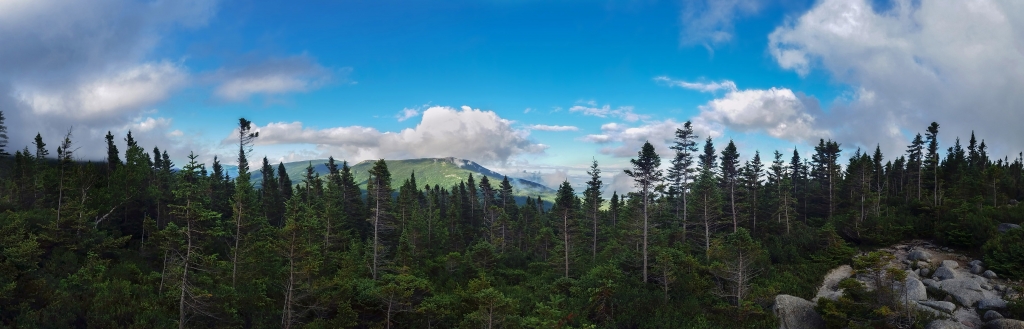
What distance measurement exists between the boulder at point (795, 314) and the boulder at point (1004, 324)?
26.6ft

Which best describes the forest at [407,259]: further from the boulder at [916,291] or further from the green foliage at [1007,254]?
the boulder at [916,291]

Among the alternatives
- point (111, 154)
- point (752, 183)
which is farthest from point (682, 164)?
point (111, 154)

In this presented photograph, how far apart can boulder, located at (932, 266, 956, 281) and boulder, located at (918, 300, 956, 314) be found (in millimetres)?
6037

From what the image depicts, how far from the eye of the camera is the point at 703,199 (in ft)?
132

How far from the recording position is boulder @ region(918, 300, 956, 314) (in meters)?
25.1

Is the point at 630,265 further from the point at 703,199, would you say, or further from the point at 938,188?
the point at 938,188

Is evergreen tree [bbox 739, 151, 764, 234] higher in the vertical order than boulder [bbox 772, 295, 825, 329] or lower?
higher

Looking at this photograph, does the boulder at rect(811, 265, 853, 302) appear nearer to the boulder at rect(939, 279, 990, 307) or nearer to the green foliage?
the boulder at rect(939, 279, 990, 307)

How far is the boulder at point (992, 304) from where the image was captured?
83.3 ft

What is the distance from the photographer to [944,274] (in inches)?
1222

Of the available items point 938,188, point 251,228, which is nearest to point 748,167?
point 938,188

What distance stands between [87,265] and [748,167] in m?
70.3

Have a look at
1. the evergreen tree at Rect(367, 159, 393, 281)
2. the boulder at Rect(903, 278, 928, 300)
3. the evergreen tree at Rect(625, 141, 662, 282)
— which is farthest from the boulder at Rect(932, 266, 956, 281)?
the evergreen tree at Rect(367, 159, 393, 281)

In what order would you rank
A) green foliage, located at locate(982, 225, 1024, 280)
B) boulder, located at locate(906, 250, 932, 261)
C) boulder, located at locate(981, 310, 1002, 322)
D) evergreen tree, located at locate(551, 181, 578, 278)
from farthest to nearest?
evergreen tree, located at locate(551, 181, 578, 278) → boulder, located at locate(906, 250, 932, 261) → green foliage, located at locate(982, 225, 1024, 280) → boulder, located at locate(981, 310, 1002, 322)
